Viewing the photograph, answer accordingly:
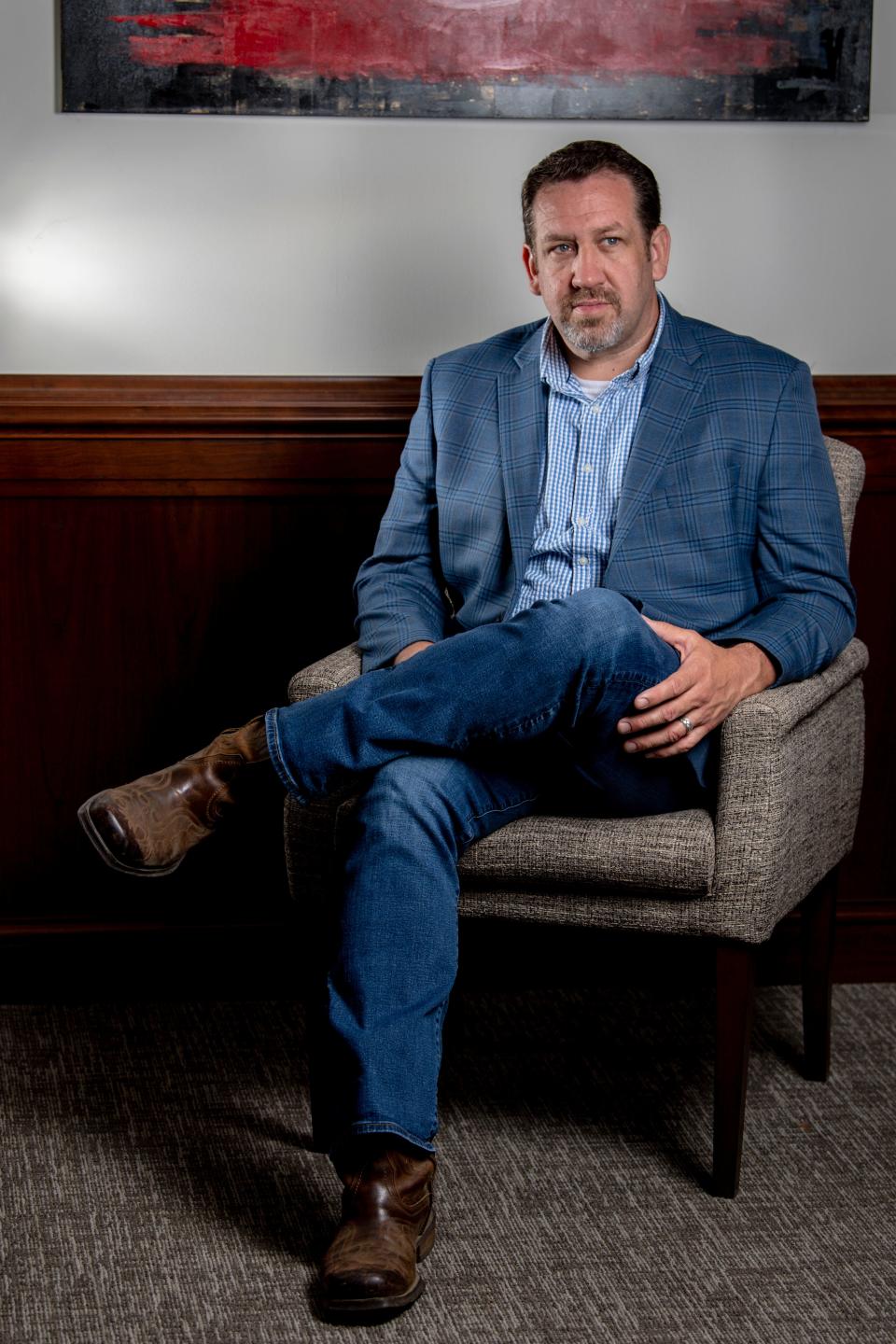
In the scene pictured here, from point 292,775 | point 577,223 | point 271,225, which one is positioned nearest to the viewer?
point 292,775

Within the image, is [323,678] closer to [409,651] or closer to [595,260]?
[409,651]

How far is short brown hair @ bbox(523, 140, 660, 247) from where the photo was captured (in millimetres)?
2160

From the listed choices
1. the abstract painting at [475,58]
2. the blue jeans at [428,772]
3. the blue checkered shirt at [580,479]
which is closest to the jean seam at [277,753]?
the blue jeans at [428,772]

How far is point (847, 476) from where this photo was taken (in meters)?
2.26

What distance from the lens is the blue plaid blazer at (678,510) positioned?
6.88 feet

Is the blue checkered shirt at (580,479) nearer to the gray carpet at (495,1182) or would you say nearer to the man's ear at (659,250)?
the man's ear at (659,250)

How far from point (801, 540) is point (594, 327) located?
17.3 inches

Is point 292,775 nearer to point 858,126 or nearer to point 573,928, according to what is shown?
point 573,928

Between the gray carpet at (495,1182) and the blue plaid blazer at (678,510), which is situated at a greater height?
the blue plaid blazer at (678,510)

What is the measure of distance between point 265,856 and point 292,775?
80cm

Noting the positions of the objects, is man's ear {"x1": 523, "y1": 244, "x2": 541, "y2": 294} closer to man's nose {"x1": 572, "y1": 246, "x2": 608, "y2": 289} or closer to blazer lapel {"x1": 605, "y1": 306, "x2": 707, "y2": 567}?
man's nose {"x1": 572, "y1": 246, "x2": 608, "y2": 289}

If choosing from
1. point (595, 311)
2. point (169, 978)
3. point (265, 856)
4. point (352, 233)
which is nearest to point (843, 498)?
point (595, 311)

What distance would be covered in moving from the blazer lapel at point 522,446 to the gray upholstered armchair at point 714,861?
364 mm

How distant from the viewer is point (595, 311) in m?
2.17
